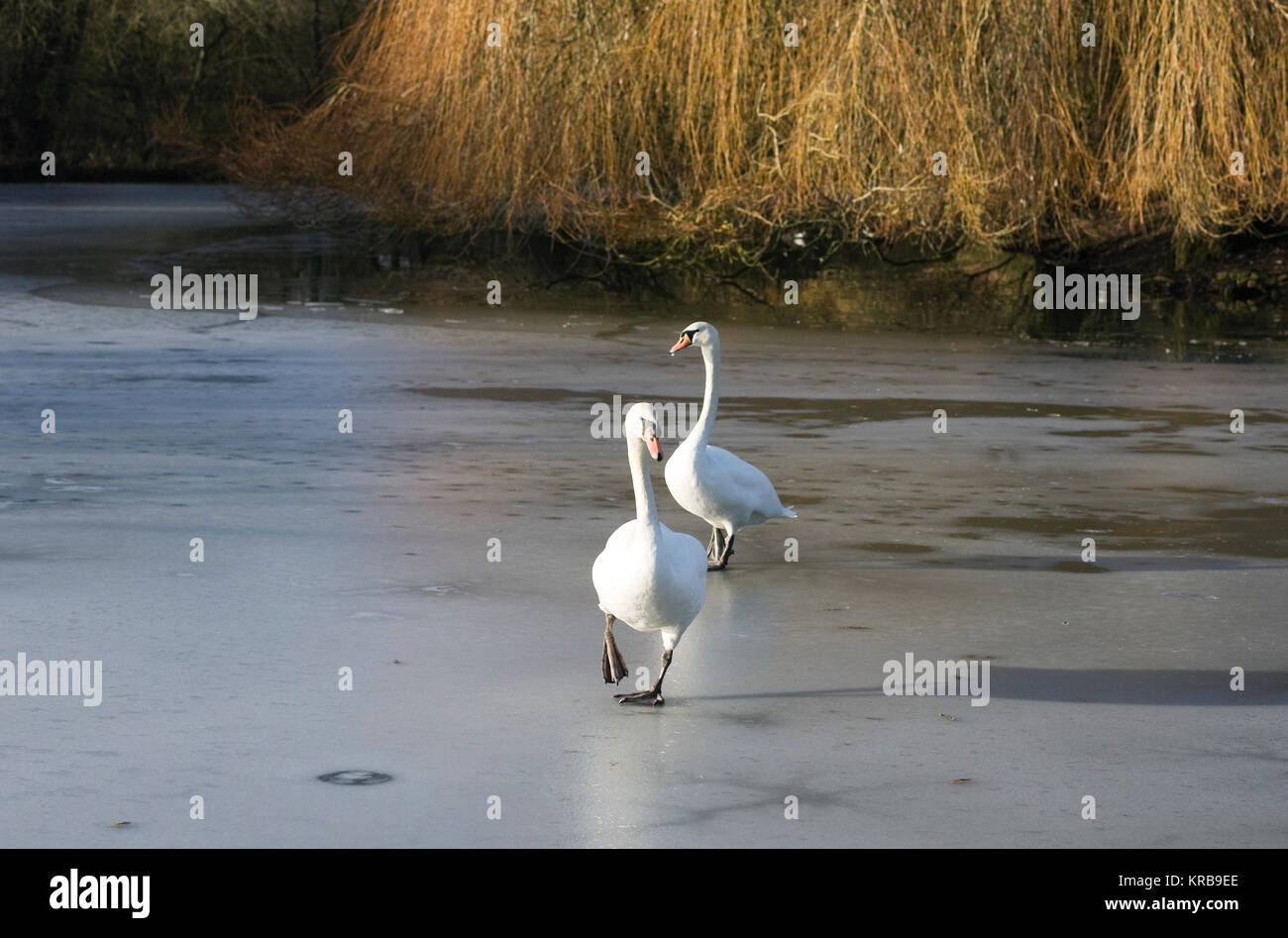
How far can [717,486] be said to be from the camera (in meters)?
7.78

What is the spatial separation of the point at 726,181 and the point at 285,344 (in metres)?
5.05

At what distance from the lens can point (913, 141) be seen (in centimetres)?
1777

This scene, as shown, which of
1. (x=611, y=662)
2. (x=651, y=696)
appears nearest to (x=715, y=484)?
(x=611, y=662)

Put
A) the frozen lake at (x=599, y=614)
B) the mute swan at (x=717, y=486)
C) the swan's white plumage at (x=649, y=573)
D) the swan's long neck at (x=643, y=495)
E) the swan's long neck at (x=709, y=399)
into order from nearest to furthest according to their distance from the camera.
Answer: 1. the frozen lake at (x=599, y=614)
2. the swan's white plumage at (x=649, y=573)
3. the swan's long neck at (x=643, y=495)
4. the mute swan at (x=717, y=486)
5. the swan's long neck at (x=709, y=399)

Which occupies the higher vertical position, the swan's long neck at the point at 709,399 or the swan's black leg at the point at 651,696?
the swan's long neck at the point at 709,399

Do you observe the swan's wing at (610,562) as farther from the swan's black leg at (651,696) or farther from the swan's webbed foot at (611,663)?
the swan's black leg at (651,696)

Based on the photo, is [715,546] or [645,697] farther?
[715,546]

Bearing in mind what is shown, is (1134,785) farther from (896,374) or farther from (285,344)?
(285,344)

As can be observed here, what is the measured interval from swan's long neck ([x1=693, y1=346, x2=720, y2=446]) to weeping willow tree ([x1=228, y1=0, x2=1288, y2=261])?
A: 974cm

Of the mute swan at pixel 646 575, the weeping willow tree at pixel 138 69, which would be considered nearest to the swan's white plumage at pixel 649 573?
the mute swan at pixel 646 575

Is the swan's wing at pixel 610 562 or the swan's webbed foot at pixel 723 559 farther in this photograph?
the swan's webbed foot at pixel 723 559

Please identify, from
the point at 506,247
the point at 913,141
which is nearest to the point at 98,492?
the point at 913,141

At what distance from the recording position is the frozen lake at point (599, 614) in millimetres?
5010

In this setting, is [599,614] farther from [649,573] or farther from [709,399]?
[649,573]
